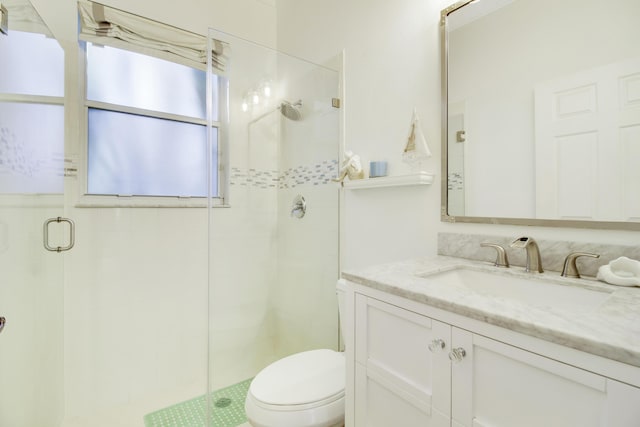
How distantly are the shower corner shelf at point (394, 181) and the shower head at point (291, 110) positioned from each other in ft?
2.19

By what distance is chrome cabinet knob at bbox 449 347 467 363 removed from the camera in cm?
69

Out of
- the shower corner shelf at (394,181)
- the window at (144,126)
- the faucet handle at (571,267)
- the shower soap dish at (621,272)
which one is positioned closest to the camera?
the shower soap dish at (621,272)

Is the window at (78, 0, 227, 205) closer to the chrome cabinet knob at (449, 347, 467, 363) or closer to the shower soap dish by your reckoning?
the chrome cabinet knob at (449, 347, 467, 363)

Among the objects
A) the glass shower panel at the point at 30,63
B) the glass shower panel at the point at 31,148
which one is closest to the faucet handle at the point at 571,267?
the glass shower panel at the point at 31,148

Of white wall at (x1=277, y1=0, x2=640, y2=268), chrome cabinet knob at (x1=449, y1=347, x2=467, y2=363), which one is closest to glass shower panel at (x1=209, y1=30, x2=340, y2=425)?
white wall at (x1=277, y1=0, x2=640, y2=268)

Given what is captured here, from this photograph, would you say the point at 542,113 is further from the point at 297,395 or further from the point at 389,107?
the point at 297,395

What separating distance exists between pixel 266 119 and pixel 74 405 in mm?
2099

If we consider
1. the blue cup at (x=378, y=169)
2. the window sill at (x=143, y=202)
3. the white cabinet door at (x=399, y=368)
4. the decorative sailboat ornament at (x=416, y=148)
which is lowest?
the white cabinet door at (x=399, y=368)

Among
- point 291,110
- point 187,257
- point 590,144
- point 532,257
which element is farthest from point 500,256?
point 187,257

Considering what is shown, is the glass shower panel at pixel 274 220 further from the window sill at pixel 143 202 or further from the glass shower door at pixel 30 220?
the glass shower door at pixel 30 220

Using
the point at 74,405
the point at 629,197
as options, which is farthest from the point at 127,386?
the point at 629,197

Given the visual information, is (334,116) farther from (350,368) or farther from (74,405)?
(74,405)

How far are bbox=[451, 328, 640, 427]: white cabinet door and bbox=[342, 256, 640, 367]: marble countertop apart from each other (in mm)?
55

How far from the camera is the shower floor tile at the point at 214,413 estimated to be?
168 cm
